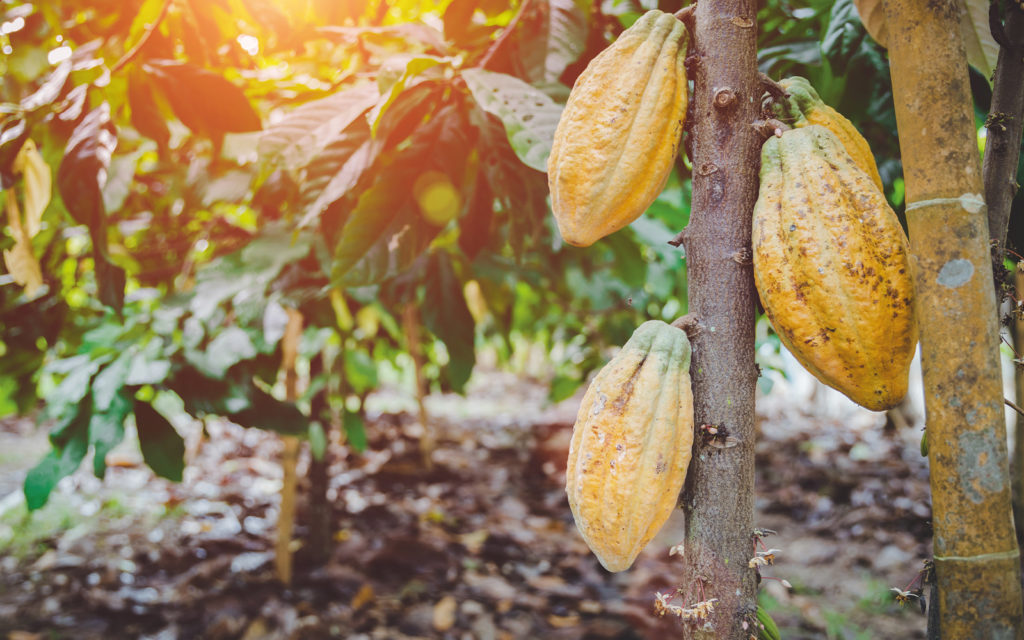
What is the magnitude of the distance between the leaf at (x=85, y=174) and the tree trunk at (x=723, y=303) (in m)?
0.94

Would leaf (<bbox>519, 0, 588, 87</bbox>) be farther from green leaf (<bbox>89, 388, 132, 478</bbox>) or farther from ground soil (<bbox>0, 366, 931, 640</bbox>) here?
ground soil (<bbox>0, 366, 931, 640</bbox>)

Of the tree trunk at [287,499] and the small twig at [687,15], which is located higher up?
the small twig at [687,15]

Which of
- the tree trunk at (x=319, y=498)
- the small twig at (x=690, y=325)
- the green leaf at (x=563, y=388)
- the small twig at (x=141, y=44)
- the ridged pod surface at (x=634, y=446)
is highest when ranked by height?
the small twig at (x=141, y=44)

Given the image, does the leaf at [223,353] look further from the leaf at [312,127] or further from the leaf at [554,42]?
the leaf at [554,42]

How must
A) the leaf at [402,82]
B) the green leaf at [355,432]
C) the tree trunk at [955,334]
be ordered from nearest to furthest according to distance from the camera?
the tree trunk at [955,334] → the leaf at [402,82] → the green leaf at [355,432]

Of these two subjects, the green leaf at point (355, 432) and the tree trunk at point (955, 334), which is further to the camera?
the green leaf at point (355, 432)

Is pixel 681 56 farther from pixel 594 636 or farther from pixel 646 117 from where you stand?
pixel 594 636

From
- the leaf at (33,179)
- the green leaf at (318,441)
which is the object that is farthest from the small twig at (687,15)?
the green leaf at (318,441)

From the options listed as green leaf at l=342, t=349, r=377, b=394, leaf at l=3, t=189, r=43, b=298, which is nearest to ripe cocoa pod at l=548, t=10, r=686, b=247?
leaf at l=3, t=189, r=43, b=298

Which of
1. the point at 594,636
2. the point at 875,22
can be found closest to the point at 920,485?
the point at 594,636

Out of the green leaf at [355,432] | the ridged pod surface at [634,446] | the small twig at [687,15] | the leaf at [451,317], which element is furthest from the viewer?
the green leaf at [355,432]

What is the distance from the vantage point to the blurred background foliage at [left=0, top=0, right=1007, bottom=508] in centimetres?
104

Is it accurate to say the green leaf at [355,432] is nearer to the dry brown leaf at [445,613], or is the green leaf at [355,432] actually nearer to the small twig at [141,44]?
the dry brown leaf at [445,613]

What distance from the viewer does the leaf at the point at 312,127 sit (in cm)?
99
